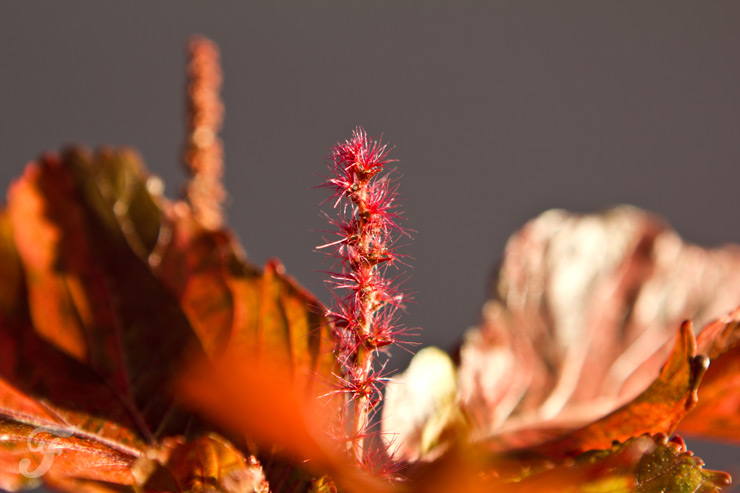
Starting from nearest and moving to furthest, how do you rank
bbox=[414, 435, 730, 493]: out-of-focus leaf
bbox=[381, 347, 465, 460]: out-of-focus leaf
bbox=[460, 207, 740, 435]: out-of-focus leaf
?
bbox=[414, 435, 730, 493]: out-of-focus leaf
bbox=[381, 347, 465, 460]: out-of-focus leaf
bbox=[460, 207, 740, 435]: out-of-focus leaf

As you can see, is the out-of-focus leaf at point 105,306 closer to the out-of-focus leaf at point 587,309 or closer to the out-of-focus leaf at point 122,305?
the out-of-focus leaf at point 122,305

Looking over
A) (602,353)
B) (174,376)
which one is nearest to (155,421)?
Answer: (174,376)

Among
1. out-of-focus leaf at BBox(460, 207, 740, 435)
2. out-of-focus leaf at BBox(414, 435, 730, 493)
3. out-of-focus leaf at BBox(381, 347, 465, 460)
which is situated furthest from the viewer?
out-of-focus leaf at BBox(460, 207, 740, 435)

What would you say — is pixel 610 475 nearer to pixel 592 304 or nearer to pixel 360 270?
pixel 360 270

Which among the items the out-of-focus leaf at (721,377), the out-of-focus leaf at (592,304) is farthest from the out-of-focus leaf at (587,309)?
the out-of-focus leaf at (721,377)

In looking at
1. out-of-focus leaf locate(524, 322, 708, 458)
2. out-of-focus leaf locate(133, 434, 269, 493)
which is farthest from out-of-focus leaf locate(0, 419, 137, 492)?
out-of-focus leaf locate(524, 322, 708, 458)

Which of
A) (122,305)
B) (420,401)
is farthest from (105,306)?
(420,401)

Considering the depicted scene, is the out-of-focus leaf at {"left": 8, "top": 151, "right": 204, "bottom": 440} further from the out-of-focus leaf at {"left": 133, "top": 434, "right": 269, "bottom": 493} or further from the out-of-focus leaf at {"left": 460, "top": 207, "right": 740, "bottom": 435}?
the out-of-focus leaf at {"left": 460, "top": 207, "right": 740, "bottom": 435}
